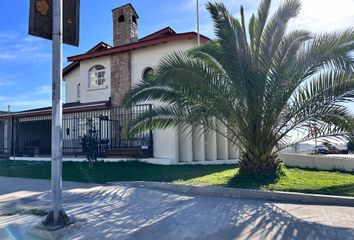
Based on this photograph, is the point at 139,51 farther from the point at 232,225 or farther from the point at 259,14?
the point at 232,225

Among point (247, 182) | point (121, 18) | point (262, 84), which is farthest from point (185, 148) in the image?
point (121, 18)

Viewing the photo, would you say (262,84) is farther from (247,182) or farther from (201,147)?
(201,147)

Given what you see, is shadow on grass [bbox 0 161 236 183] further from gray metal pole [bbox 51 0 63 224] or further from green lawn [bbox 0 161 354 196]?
gray metal pole [bbox 51 0 63 224]

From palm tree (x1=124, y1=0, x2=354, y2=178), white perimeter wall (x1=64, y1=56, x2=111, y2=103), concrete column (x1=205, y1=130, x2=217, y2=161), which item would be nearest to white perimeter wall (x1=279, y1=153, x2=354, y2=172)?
concrete column (x1=205, y1=130, x2=217, y2=161)

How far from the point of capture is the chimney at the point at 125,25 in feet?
65.5

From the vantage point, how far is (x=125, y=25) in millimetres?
20062

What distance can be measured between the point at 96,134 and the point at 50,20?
1038 centimetres

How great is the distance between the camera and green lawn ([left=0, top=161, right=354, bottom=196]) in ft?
28.3

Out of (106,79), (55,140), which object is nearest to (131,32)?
(106,79)

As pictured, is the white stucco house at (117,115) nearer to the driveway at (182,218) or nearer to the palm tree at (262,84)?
the palm tree at (262,84)

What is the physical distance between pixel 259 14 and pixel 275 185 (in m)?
4.62

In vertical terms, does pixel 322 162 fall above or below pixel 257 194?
above

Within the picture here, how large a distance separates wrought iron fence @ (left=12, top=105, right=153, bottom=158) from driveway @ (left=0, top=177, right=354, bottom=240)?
4318mm

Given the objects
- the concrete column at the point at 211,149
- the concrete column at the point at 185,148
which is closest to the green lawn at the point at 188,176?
the concrete column at the point at 185,148
